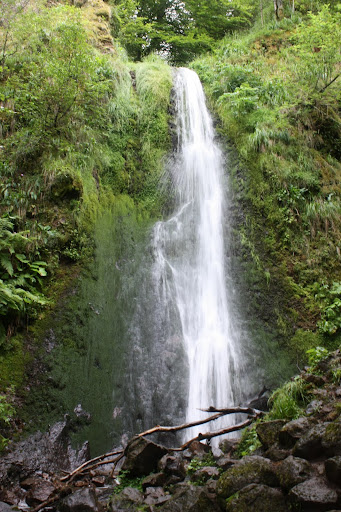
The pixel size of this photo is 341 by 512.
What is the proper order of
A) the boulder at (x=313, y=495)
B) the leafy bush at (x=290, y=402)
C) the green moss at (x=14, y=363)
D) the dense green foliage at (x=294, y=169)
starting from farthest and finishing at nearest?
the dense green foliage at (x=294, y=169), the green moss at (x=14, y=363), the leafy bush at (x=290, y=402), the boulder at (x=313, y=495)

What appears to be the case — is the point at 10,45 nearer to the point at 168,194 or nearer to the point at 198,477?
the point at 168,194

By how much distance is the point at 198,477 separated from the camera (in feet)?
10.5

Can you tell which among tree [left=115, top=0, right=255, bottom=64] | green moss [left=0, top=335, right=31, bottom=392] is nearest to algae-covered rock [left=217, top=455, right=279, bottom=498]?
green moss [left=0, top=335, right=31, bottom=392]

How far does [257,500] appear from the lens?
2236mm

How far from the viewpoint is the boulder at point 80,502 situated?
2992 mm

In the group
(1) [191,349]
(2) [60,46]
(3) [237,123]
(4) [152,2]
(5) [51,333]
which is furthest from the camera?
(4) [152,2]

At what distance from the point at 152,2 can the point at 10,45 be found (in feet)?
30.3

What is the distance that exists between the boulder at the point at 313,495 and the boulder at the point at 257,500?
93mm

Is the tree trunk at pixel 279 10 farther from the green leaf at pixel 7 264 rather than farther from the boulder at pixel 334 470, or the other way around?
the boulder at pixel 334 470

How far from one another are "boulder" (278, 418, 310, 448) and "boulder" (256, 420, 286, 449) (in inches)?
3.2

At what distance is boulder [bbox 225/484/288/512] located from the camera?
2.19m

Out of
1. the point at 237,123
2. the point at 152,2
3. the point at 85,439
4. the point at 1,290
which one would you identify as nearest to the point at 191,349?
the point at 85,439

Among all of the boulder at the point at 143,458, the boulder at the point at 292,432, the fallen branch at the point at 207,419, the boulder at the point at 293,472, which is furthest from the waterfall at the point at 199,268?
the boulder at the point at 293,472

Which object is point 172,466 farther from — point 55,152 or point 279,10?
point 279,10
